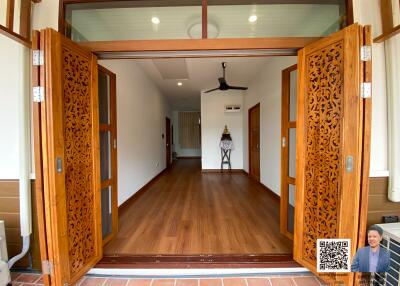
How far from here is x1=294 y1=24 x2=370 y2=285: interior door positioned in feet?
4.57

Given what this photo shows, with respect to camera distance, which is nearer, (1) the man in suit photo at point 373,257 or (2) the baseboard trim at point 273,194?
(1) the man in suit photo at point 373,257

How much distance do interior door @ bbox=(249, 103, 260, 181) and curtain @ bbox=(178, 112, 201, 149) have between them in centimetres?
558

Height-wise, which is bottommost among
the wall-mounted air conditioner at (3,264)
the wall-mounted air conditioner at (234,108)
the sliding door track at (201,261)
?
the sliding door track at (201,261)

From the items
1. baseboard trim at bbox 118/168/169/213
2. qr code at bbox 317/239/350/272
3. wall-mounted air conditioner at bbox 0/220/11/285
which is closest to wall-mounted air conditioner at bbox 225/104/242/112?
baseboard trim at bbox 118/168/169/213

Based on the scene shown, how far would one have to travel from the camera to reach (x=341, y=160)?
4.79ft

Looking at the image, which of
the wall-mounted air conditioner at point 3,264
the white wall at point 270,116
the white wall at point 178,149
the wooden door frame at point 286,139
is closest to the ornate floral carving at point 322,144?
the wooden door frame at point 286,139

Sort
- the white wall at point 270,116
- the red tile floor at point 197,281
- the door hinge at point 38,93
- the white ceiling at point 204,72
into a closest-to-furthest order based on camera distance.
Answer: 1. the door hinge at point 38,93
2. the red tile floor at point 197,281
3. the white wall at point 270,116
4. the white ceiling at point 204,72

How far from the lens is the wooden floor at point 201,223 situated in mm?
2105

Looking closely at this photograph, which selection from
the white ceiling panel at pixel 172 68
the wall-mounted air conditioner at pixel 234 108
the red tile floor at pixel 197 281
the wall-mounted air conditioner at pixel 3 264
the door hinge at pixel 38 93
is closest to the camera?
the door hinge at pixel 38 93

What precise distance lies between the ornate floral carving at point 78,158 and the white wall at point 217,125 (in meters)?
5.12

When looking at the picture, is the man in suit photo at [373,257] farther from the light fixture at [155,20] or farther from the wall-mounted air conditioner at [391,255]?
the light fixture at [155,20]

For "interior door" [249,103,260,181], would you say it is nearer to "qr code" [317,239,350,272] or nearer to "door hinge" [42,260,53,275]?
"qr code" [317,239,350,272]

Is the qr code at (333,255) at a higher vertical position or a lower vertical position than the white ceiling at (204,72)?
lower

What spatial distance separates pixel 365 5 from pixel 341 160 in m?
1.34
